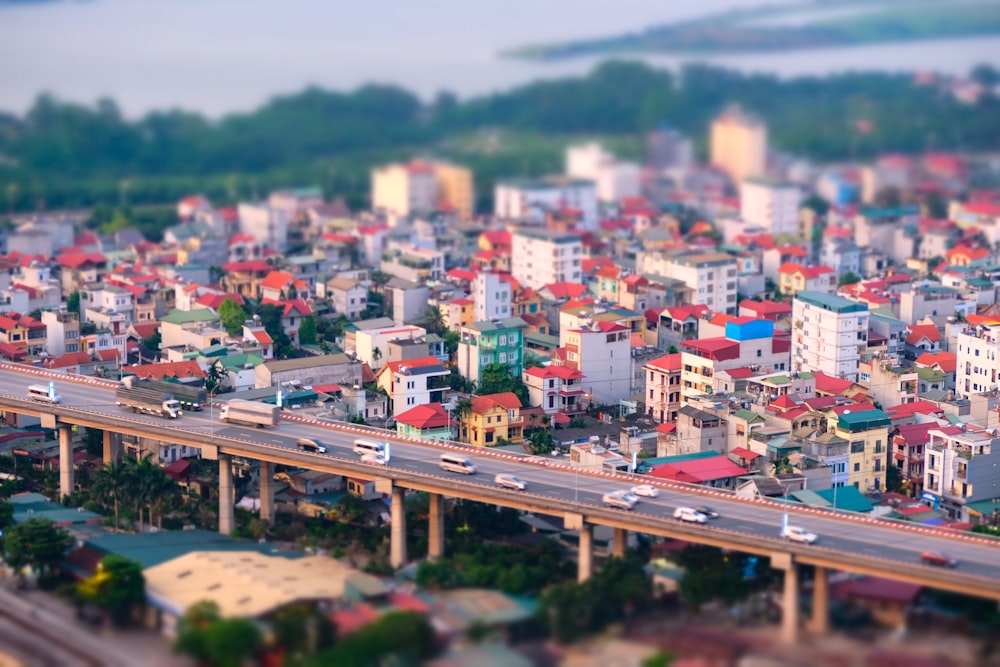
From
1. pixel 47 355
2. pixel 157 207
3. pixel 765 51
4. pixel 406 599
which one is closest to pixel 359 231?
pixel 157 207

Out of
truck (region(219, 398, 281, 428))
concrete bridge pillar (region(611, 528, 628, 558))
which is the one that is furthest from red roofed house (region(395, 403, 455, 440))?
concrete bridge pillar (region(611, 528, 628, 558))

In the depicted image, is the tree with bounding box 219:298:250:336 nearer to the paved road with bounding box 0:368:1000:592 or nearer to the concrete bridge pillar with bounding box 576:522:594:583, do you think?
the paved road with bounding box 0:368:1000:592

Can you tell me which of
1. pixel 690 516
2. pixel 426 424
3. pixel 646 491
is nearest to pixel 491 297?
pixel 426 424

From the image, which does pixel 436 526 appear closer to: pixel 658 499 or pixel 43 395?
pixel 658 499

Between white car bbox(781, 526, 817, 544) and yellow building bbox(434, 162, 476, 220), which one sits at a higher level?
yellow building bbox(434, 162, 476, 220)

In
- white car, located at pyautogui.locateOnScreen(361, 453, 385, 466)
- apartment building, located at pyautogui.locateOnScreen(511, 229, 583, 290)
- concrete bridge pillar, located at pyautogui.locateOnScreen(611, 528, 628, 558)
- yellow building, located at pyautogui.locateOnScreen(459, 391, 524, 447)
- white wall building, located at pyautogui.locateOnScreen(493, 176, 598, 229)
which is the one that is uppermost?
white wall building, located at pyautogui.locateOnScreen(493, 176, 598, 229)

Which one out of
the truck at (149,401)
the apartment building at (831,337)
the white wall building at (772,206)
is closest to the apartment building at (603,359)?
the apartment building at (831,337)

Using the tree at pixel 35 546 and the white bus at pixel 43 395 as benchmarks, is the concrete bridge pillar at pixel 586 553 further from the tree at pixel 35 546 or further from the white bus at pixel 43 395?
the white bus at pixel 43 395

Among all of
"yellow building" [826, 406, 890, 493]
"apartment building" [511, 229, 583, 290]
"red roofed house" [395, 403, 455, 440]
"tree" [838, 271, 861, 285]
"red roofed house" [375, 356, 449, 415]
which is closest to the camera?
"yellow building" [826, 406, 890, 493]
